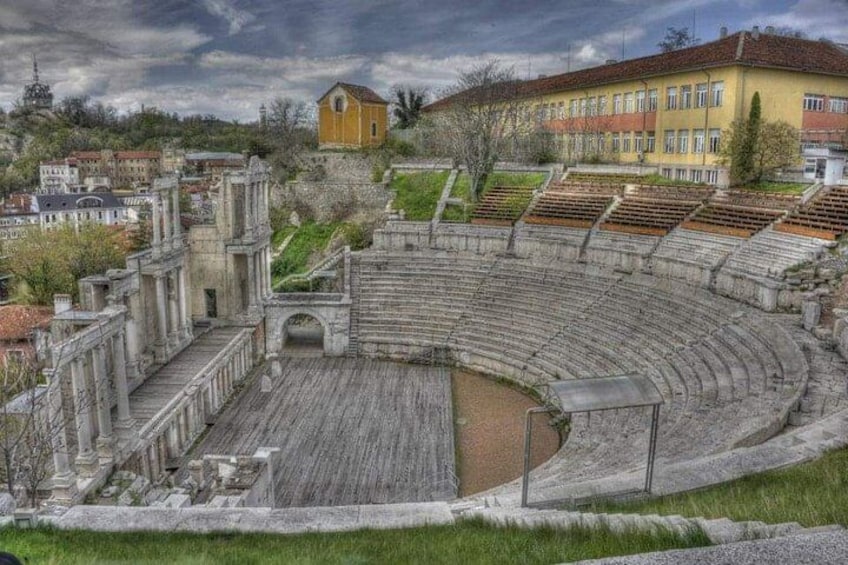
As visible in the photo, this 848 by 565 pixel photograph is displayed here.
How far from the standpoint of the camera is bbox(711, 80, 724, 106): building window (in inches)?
1234

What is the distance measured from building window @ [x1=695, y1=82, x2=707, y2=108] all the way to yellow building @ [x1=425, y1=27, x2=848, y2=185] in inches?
2.0

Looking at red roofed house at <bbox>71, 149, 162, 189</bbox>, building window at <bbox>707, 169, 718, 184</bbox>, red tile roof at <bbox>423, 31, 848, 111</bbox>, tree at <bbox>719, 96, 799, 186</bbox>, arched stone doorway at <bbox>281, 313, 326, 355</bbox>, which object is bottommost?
arched stone doorway at <bbox>281, 313, 326, 355</bbox>

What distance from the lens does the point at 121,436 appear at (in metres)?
15.6

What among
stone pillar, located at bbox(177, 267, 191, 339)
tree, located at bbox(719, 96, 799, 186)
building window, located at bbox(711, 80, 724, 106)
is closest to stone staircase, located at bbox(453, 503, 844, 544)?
stone pillar, located at bbox(177, 267, 191, 339)

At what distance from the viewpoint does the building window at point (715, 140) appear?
103 ft

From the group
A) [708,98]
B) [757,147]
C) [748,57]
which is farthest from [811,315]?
[708,98]

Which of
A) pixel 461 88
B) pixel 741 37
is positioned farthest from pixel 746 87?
pixel 461 88

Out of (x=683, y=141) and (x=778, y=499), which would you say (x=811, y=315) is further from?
(x=683, y=141)

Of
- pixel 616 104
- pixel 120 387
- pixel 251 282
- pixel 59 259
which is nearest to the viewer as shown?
pixel 120 387

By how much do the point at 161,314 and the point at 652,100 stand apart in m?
28.2

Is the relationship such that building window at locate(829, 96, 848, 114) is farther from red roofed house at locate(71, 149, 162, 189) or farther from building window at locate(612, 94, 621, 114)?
red roofed house at locate(71, 149, 162, 189)

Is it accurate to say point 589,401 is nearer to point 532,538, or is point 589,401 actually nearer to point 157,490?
point 532,538

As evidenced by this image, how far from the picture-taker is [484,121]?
36281mm

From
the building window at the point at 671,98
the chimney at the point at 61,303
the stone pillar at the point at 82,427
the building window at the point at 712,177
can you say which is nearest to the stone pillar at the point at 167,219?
the chimney at the point at 61,303
